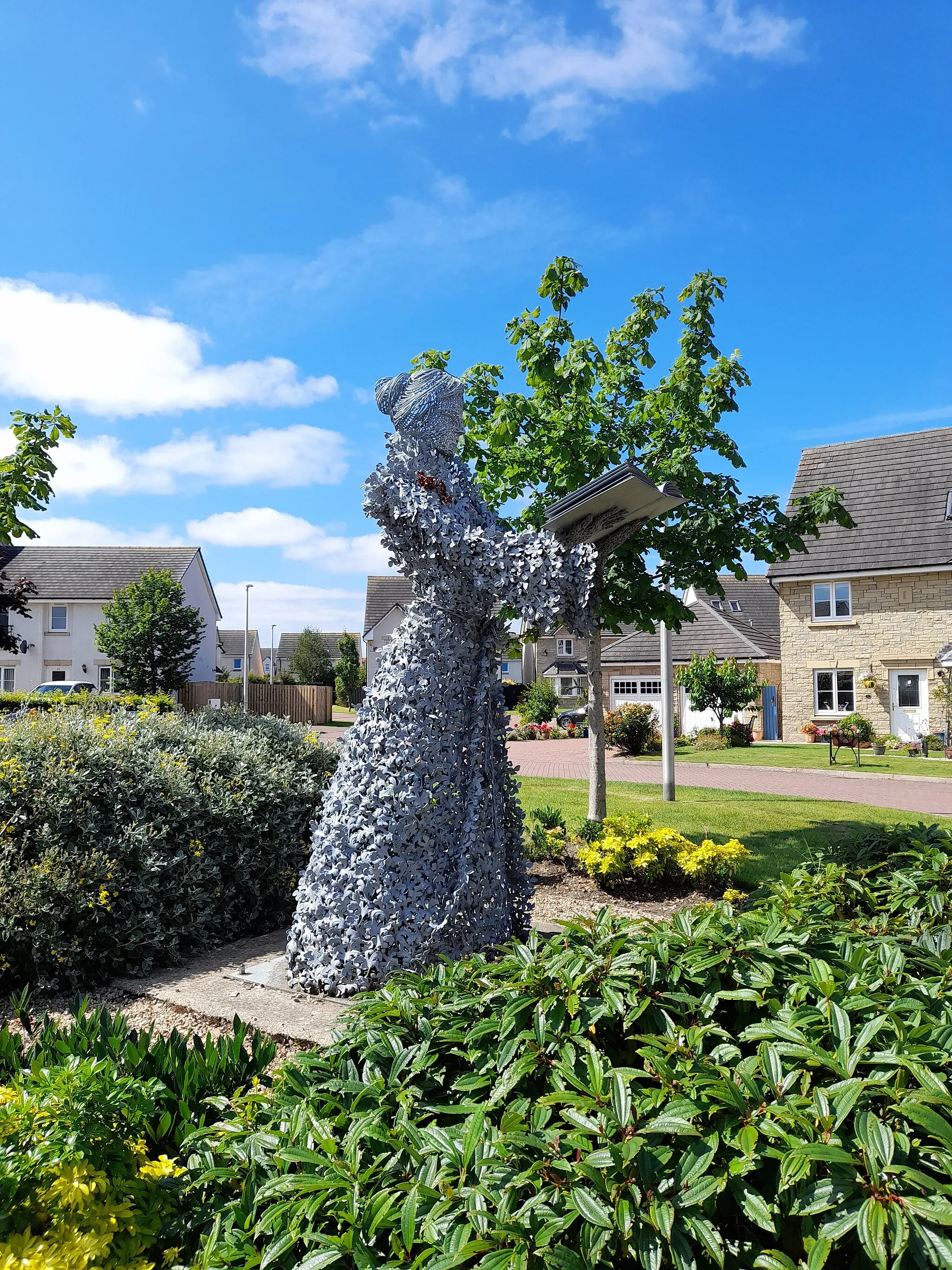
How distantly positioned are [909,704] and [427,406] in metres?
23.4

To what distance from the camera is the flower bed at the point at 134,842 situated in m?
4.76

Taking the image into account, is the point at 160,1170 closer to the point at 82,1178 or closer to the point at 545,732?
the point at 82,1178

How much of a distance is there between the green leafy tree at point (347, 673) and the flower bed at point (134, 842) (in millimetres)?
41039

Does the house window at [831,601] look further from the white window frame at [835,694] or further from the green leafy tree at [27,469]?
the green leafy tree at [27,469]

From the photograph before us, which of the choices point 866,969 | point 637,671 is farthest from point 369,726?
point 637,671

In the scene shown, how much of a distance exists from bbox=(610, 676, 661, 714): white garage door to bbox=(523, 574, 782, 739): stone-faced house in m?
0.02

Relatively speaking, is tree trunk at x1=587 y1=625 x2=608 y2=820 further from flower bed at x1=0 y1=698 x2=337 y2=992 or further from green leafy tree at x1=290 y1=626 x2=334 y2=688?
green leafy tree at x1=290 y1=626 x2=334 y2=688

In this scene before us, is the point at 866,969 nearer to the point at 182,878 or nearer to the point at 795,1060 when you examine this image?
the point at 795,1060

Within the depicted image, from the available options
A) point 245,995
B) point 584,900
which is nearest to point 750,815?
point 584,900

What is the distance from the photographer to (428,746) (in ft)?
13.1

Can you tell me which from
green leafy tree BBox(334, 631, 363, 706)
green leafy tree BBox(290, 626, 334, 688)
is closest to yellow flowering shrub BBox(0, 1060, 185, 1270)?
green leafy tree BBox(334, 631, 363, 706)

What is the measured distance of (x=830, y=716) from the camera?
24.8 m

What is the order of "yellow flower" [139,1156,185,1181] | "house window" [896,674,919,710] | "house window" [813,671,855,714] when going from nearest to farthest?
"yellow flower" [139,1156,185,1181], "house window" [896,674,919,710], "house window" [813,671,855,714]

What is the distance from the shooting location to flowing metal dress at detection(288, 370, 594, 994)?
12.8ft
